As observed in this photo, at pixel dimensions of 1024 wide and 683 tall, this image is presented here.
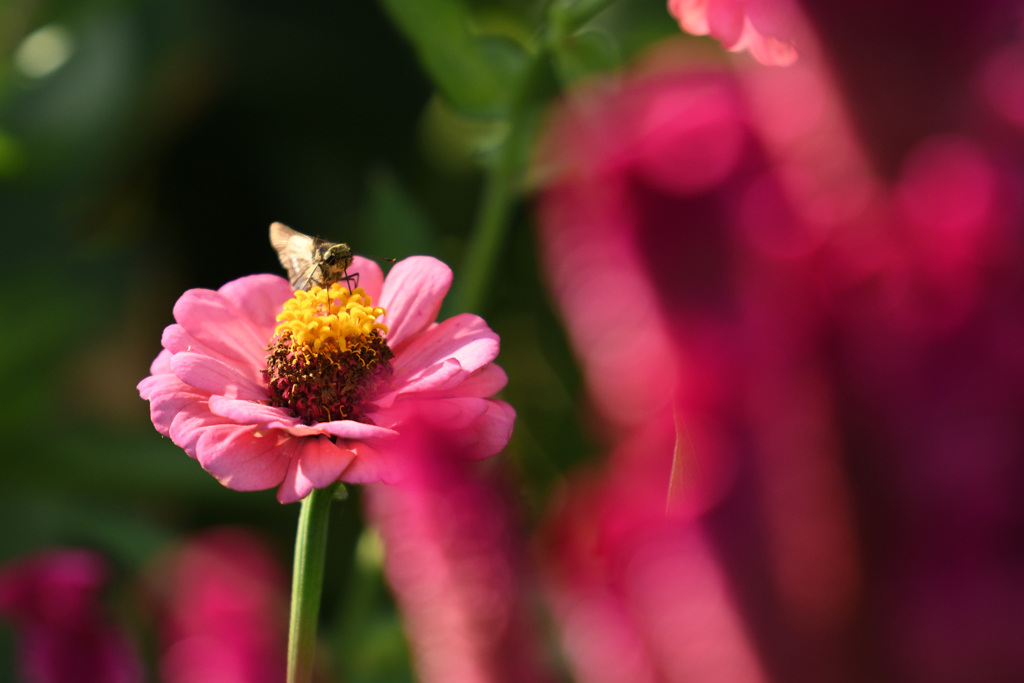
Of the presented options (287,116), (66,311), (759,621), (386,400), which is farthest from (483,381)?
(287,116)

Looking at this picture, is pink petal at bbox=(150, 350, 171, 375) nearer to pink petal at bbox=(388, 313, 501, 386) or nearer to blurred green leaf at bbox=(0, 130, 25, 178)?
pink petal at bbox=(388, 313, 501, 386)

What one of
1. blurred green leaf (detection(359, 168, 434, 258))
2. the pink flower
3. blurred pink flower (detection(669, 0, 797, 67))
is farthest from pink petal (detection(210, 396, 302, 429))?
blurred green leaf (detection(359, 168, 434, 258))

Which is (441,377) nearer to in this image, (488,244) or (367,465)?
(367,465)

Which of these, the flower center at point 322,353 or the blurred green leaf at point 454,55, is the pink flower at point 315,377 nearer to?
the flower center at point 322,353

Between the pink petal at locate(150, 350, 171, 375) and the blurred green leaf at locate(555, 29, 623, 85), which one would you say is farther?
the blurred green leaf at locate(555, 29, 623, 85)

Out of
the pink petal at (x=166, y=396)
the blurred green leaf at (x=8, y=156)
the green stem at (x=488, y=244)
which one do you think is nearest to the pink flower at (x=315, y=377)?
the pink petal at (x=166, y=396)

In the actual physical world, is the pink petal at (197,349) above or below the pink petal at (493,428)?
above
